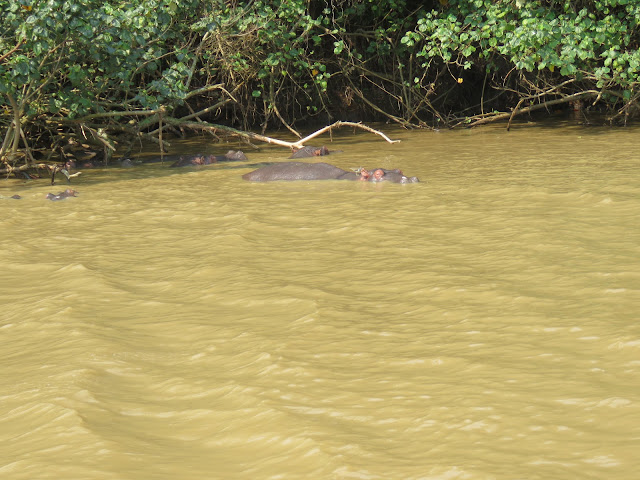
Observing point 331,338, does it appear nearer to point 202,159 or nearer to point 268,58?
point 202,159

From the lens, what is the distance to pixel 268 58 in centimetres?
1339

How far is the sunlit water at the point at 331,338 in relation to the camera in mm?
3092

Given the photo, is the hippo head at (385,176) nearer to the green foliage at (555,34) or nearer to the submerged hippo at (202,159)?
the submerged hippo at (202,159)

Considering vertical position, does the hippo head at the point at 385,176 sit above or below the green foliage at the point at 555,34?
below

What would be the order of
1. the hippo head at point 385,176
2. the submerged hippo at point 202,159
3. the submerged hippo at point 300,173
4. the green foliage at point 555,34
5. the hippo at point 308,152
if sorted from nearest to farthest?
the hippo head at point 385,176 → the submerged hippo at point 300,173 → the green foliage at point 555,34 → the submerged hippo at point 202,159 → the hippo at point 308,152

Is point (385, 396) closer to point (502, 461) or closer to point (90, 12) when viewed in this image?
point (502, 461)

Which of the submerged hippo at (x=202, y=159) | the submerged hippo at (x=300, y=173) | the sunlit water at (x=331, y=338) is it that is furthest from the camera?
the submerged hippo at (x=202, y=159)

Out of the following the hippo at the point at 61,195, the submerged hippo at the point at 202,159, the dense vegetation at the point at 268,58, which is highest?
the dense vegetation at the point at 268,58

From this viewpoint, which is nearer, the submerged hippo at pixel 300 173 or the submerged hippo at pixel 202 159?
the submerged hippo at pixel 300 173

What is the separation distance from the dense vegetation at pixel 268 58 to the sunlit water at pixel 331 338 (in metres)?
2.60

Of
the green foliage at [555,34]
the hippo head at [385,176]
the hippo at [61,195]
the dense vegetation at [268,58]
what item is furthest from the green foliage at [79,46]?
the green foliage at [555,34]

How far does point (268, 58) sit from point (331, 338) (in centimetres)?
968

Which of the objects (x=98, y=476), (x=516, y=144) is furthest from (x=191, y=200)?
(x=98, y=476)

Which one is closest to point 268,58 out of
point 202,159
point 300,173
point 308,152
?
point 308,152
